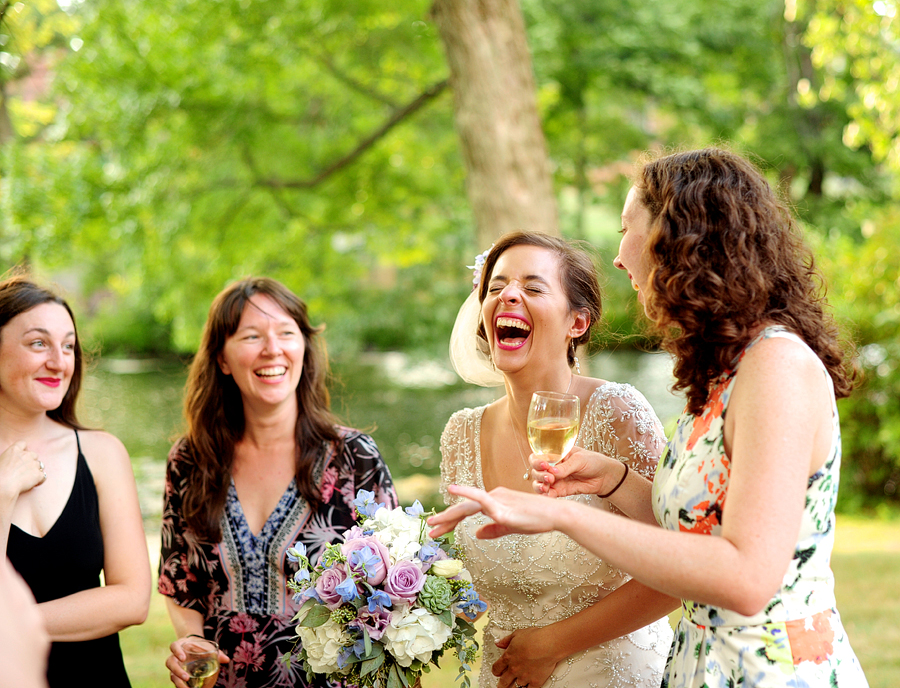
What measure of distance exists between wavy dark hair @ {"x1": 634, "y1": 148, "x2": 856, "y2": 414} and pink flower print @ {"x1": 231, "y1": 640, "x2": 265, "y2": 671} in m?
2.02

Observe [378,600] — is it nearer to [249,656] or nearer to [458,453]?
[458,453]

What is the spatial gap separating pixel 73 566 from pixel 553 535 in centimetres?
174

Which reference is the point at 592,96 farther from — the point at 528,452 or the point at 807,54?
the point at 528,452

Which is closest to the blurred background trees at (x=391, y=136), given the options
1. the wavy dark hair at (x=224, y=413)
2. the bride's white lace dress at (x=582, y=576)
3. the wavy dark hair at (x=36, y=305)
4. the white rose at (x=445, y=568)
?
the wavy dark hair at (x=224, y=413)

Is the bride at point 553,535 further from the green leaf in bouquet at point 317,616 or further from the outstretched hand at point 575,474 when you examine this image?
the green leaf in bouquet at point 317,616

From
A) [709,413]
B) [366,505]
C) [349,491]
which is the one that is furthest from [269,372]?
[709,413]

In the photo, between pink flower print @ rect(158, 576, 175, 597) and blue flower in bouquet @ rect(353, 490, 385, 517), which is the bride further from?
pink flower print @ rect(158, 576, 175, 597)

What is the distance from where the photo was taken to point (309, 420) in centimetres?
340

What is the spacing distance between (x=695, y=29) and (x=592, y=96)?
1875 millimetres

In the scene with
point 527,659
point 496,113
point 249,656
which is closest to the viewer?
point 527,659

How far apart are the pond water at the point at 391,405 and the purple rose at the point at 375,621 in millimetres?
9111

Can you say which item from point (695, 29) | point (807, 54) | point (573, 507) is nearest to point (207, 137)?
point (695, 29)

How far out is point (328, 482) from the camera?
325 cm

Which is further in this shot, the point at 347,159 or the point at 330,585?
the point at 347,159
